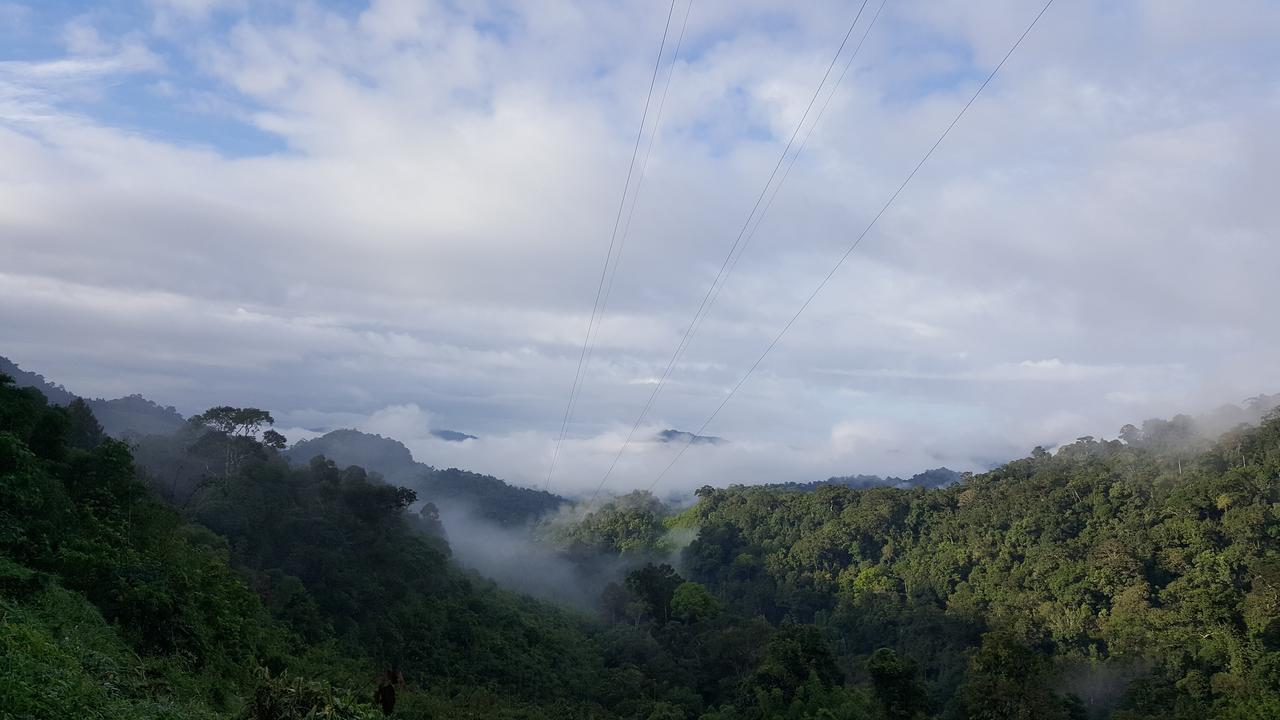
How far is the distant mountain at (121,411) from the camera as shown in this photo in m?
83.6

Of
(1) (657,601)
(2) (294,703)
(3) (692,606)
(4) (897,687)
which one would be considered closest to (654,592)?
(1) (657,601)

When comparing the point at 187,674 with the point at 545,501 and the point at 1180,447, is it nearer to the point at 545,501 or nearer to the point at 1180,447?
the point at 1180,447

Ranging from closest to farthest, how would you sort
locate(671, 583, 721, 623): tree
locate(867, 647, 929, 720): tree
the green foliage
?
the green foliage < locate(867, 647, 929, 720): tree < locate(671, 583, 721, 623): tree

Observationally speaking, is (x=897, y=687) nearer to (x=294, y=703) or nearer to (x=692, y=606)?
(x=692, y=606)

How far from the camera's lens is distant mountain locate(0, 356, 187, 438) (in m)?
83.6

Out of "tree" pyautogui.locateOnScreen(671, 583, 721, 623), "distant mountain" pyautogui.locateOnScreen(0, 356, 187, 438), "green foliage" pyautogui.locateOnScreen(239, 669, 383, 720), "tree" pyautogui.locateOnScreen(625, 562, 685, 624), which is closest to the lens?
"green foliage" pyautogui.locateOnScreen(239, 669, 383, 720)

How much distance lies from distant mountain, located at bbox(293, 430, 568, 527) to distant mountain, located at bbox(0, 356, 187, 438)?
1628 centimetres

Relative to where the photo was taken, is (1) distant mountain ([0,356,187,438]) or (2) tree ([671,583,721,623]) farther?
(1) distant mountain ([0,356,187,438])

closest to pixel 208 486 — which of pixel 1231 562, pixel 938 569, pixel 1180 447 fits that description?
pixel 938 569

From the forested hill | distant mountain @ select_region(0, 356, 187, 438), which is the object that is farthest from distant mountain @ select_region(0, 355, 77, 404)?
the forested hill

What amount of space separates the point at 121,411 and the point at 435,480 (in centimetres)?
3941

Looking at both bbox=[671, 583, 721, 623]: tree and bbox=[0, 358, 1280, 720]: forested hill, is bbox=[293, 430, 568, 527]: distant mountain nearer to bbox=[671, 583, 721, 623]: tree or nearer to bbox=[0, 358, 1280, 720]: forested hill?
bbox=[0, 358, 1280, 720]: forested hill

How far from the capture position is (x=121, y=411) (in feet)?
310

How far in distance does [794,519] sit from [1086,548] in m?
28.6
